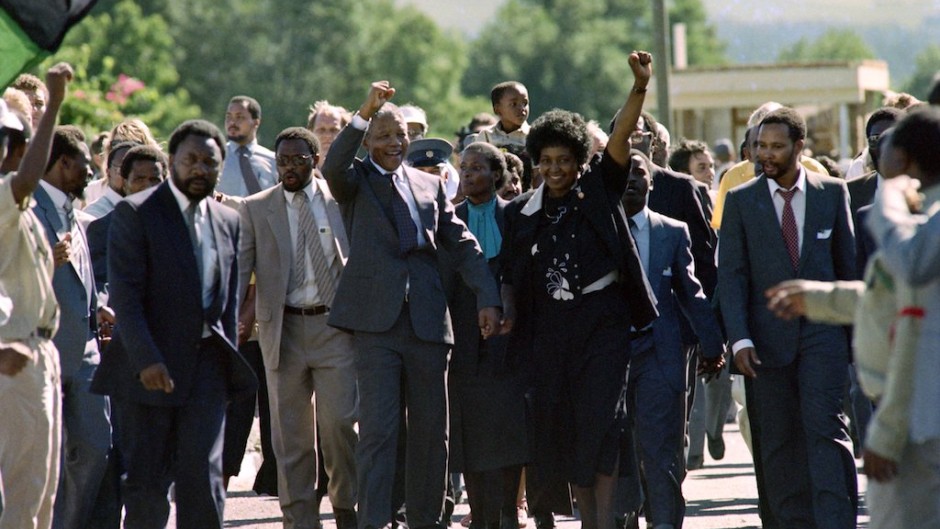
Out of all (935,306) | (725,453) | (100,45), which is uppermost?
(100,45)

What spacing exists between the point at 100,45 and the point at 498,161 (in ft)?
253

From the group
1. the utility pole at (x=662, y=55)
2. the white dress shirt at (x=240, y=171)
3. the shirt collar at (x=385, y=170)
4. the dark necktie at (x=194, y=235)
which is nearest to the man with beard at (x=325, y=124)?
the white dress shirt at (x=240, y=171)

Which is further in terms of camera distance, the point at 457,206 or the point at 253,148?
the point at 253,148

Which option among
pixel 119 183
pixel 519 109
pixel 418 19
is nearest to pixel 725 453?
pixel 519 109

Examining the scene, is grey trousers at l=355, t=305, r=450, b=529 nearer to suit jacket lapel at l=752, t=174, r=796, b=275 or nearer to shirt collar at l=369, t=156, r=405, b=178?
shirt collar at l=369, t=156, r=405, b=178

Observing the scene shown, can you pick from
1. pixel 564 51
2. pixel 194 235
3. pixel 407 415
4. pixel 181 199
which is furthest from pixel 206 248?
pixel 564 51

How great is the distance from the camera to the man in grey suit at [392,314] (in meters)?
9.94

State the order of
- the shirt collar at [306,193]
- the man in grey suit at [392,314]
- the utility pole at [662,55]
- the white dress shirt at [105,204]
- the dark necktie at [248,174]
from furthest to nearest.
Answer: the utility pole at [662,55]
the dark necktie at [248,174]
the white dress shirt at [105,204]
the shirt collar at [306,193]
the man in grey suit at [392,314]

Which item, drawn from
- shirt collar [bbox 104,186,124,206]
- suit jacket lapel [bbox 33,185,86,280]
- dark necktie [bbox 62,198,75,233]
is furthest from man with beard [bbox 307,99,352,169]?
suit jacket lapel [bbox 33,185,86,280]

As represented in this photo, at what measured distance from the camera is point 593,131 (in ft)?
37.8

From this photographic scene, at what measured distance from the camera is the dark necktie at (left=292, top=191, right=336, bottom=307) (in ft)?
35.1

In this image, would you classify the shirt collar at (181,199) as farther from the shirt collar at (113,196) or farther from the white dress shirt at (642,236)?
the shirt collar at (113,196)

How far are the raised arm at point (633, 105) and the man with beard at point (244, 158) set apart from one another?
15.4ft

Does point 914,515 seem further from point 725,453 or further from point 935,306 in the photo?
point 725,453
